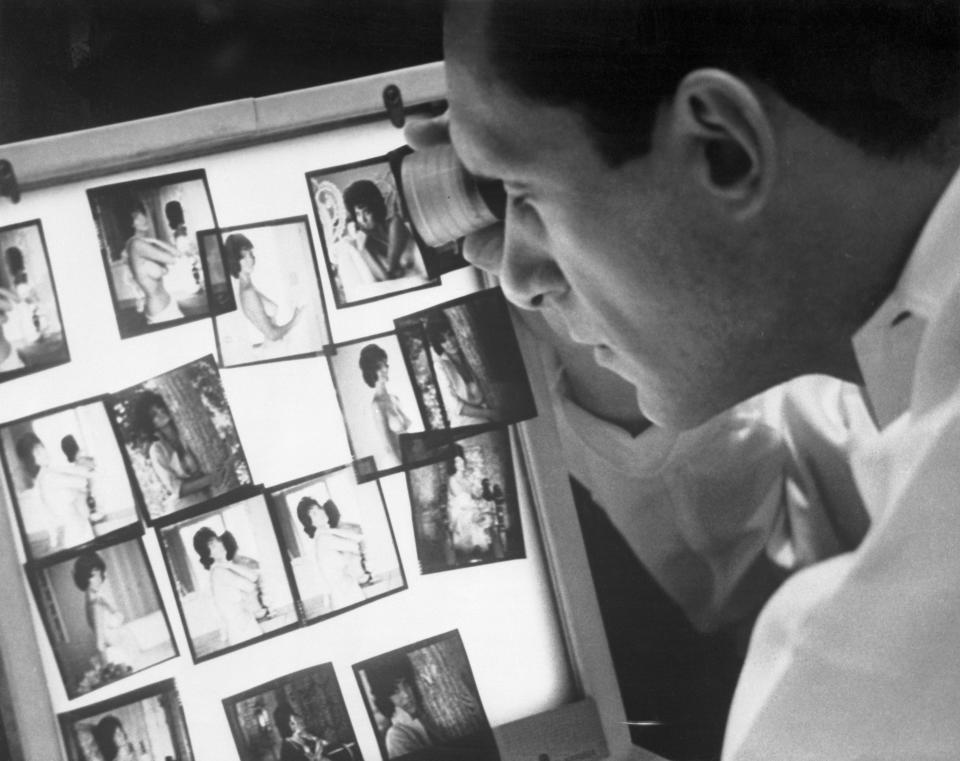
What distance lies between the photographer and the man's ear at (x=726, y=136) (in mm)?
938

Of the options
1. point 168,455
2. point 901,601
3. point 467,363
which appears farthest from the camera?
point 467,363

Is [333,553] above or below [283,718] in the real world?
above

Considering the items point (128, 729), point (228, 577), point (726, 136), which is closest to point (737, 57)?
point (726, 136)

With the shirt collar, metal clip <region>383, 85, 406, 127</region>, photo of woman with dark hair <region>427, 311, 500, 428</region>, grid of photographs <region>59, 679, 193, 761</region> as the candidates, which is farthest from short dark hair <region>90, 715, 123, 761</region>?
the shirt collar

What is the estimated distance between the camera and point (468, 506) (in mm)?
1123

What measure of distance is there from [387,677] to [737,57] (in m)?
0.69

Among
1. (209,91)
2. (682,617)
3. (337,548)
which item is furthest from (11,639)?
(682,617)

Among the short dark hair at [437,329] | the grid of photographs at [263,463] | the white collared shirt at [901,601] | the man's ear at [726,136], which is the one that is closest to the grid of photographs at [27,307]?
the grid of photographs at [263,463]

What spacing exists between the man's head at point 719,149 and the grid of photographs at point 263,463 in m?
0.16

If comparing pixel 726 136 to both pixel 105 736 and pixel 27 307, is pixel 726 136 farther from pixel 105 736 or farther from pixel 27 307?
pixel 105 736

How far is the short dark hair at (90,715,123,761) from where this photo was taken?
39.4 inches

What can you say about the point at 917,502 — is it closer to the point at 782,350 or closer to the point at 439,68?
the point at 782,350

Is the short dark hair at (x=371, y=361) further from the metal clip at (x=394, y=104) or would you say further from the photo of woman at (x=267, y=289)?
the metal clip at (x=394, y=104)

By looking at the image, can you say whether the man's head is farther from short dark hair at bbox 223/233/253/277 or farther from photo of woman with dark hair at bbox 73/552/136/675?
photo of woman with dark hair at bbox 73/552/136/675
